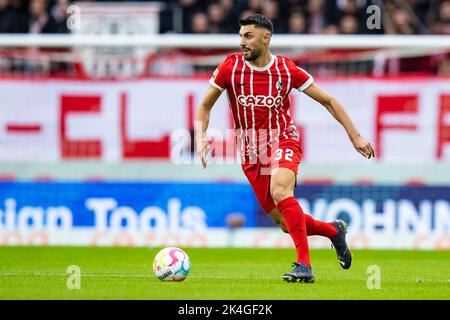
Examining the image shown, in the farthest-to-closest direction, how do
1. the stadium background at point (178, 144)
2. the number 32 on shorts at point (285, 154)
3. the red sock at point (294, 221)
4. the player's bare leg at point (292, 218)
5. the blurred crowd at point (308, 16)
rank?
1. the blurred crowd at point (308, 16)
2. the stadium background at point (178, 144)
3. the number 32 on shorts at point (285, 154)
4. the red sock at point (294, 221)
5. the player's bare leg at point (292, 218)

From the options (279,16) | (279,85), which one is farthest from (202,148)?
(279,16)

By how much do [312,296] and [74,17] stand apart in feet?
32.7

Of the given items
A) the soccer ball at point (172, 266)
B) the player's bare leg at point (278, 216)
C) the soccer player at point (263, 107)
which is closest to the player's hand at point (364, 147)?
the soccer player at point (263, 107)

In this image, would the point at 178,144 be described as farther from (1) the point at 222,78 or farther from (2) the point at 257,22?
(2) the point at 257,22

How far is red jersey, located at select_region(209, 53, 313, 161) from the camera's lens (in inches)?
396

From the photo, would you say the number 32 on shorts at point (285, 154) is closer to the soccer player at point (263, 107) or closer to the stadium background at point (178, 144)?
the soccer player at point (263, 107)

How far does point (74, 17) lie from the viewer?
682 inches

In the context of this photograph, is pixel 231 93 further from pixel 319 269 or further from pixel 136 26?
pixel 136 26

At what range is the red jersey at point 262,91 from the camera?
10.1 m

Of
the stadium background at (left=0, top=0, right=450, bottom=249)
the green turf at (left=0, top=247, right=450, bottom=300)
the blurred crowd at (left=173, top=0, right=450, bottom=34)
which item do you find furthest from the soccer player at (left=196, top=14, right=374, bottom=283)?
the blurred crowd at (left=173, top=0, right=450, bottom=34)

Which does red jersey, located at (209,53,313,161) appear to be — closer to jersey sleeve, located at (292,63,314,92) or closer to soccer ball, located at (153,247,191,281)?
jersey sleeve, located at (292,63,314,92)

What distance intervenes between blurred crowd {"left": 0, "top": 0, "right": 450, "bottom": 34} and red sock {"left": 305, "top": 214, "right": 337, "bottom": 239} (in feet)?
25.2

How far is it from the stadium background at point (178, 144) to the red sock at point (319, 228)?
541 centimetres
